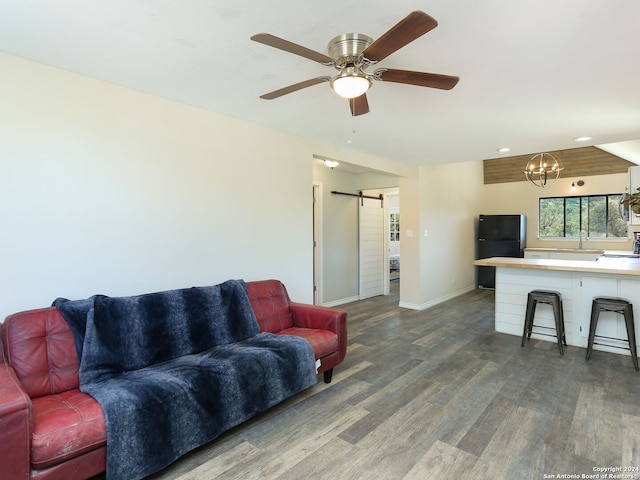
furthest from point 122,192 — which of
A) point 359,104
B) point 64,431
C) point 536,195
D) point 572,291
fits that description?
point 536,195

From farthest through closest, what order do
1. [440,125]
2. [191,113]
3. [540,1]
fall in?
1. [440,125]
2. [191,113]
3. [540,1]

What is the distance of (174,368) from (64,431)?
64cm

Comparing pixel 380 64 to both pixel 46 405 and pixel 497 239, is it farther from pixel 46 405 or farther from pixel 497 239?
pixel 497 239

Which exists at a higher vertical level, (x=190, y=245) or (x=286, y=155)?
(x=286, y=155)

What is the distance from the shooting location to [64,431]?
1.54m

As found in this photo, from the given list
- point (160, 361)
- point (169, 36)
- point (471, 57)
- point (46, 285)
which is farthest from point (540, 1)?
point (46, 285)

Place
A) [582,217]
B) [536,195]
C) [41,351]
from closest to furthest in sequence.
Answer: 1. [41,351]
2. [582,217]
3. [536,195]

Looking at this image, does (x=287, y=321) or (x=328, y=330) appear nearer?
(x=328, y=330)

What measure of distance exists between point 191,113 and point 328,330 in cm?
219

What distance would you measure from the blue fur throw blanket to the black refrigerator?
630 cm

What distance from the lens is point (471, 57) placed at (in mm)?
2088

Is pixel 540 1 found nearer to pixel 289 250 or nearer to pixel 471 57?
pixel 471 57

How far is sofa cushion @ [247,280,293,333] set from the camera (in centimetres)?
303

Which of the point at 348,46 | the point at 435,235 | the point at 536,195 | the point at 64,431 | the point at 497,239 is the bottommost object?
the point at 64,431
